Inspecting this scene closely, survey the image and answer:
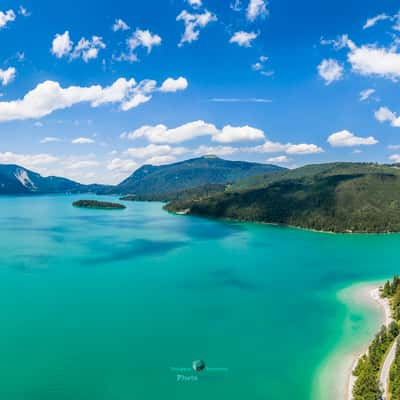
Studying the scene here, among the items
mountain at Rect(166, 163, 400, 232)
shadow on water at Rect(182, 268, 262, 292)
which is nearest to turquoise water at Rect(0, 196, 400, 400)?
shadow on water at Rect(182, 268, 262, 292)

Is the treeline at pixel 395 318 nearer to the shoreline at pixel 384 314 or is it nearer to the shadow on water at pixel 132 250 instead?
the shoreline at pixel 384 314

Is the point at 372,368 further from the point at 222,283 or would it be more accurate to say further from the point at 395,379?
the point at 222,283

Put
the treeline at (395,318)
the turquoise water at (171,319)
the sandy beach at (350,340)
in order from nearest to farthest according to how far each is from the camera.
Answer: the treeline at (395,318), the sandy beach at (350,340), the turquoise water at (171,319)

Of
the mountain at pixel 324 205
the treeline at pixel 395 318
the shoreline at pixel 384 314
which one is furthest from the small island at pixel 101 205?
the treeline at pixel 395 318

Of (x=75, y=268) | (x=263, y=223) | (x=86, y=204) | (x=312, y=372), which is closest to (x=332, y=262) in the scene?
(x=312, y=372)

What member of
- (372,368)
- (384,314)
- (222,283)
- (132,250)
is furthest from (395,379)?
(132,250)

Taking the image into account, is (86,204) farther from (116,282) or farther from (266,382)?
(266,382)

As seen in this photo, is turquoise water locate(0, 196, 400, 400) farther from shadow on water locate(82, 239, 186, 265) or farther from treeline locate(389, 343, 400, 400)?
treeline locate(389, 343, 400, 400)
